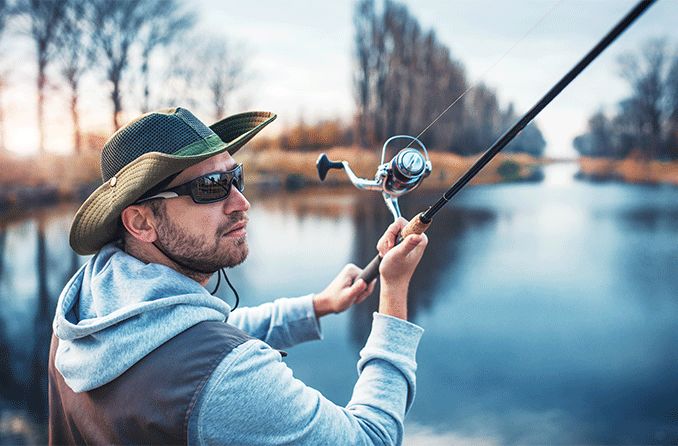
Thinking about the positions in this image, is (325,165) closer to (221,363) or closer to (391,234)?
(391,234)

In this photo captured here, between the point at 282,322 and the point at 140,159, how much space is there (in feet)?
1.94

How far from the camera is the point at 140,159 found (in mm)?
876

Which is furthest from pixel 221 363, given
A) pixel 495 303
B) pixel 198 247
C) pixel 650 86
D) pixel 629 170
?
pixel 495 303

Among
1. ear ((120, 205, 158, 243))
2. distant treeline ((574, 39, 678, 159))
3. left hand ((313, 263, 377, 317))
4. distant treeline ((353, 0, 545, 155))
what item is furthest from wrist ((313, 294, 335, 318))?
distant treeline ((574, 39, 678, 159))

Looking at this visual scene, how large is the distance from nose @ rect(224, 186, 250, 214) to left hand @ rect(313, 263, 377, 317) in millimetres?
384

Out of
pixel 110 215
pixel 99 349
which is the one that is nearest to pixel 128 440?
pixel 99 349

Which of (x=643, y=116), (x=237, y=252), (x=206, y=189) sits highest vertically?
(x=643, y=116)

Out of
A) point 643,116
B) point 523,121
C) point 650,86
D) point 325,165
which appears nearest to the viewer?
point 523,121

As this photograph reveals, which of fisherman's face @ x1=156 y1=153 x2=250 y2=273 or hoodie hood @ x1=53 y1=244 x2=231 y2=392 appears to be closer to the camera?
hoodie hood @ x1=53 y1=244 x2=231 y2=392

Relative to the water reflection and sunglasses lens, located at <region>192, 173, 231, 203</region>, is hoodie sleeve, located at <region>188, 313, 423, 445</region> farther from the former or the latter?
the water reflection

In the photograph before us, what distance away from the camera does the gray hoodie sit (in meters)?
0.74

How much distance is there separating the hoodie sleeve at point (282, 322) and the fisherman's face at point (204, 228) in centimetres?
36

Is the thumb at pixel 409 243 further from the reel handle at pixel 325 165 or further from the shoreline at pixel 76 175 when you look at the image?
the shoreline at pixel 76 175

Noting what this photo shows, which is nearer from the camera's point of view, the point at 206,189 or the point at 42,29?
the point at 206,189
